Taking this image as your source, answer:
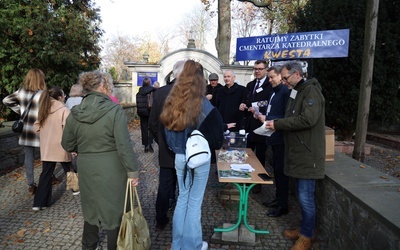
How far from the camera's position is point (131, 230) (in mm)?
2434

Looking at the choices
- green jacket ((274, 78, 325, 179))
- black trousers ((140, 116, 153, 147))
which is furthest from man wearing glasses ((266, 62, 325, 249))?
black trousers ((140, 116, 153, 147))

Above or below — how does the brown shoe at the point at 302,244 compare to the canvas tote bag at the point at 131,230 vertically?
below

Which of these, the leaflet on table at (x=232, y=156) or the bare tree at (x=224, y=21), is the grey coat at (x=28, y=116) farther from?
the bare tree at (x=224, y=21)

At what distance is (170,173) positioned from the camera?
11.0 feet

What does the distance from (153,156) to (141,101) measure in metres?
1.36

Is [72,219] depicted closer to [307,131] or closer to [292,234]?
[292,234]

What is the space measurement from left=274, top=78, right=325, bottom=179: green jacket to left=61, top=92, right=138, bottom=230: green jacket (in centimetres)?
158

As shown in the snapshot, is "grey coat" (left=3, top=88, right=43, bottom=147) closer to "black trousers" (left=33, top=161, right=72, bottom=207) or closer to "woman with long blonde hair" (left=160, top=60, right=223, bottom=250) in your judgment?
"black trousers" (left=33, top=161, right=72, bottom=207)

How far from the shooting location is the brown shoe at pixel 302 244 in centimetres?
296

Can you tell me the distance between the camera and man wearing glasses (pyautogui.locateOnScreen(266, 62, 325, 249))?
282 centimetres

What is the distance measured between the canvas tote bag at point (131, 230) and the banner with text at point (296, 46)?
4.90 m

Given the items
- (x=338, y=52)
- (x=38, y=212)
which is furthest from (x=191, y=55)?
(x=38, y=212)

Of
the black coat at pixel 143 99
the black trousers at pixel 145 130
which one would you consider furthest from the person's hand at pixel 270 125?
the black trousers at pixel 145 130

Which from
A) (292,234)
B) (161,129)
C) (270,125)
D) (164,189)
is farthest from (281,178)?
(161,129)
